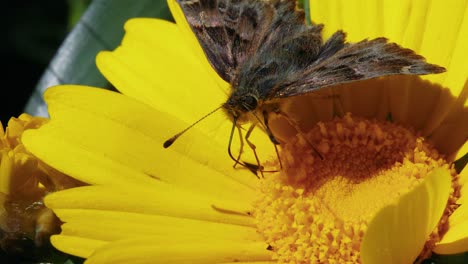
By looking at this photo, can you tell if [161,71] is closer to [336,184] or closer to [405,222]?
[336,184]

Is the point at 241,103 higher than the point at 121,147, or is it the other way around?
the point at 241,103

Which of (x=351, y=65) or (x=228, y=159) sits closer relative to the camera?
→ (x=351, y=65)

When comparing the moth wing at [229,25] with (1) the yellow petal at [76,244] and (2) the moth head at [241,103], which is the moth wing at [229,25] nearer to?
(2) the moth head at [241,103]

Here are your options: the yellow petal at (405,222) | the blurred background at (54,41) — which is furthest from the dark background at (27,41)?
the yellow petal at (405,222)

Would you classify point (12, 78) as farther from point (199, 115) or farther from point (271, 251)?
point (271, 251)

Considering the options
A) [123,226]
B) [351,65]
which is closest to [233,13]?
[351,65]

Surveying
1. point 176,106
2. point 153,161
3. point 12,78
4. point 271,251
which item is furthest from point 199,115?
point 12,78
